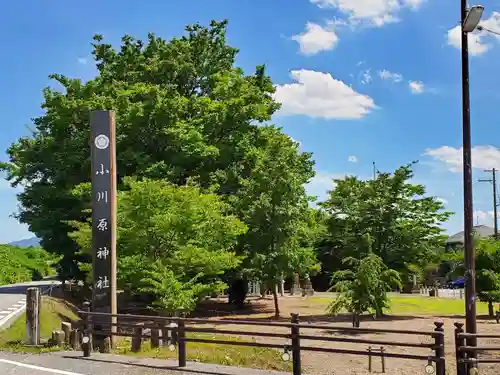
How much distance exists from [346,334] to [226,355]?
41.4 ft

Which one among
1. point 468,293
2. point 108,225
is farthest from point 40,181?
point 468,293

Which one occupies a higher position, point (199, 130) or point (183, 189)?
point (199, 130)

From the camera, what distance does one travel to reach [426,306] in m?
40.1

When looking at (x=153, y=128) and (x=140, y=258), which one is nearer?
(x=140, y=258)

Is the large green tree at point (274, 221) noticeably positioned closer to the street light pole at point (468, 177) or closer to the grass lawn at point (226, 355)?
the grass lawn at point (226, 355)

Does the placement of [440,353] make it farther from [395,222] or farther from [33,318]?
[395,222]

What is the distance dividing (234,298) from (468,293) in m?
28.0

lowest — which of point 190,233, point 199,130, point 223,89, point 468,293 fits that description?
point 468,293

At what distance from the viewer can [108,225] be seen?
15.4 meters

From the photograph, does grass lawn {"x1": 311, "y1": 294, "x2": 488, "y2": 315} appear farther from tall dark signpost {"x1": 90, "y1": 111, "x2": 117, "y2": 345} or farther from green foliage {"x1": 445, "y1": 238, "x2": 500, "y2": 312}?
tall dark signpost {"x1": 90, "y1": 111, "x2": 117, "y2": 345}

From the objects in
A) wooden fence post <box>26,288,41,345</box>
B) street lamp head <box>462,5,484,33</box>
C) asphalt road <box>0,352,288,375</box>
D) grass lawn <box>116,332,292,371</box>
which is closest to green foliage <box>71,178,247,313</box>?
grass lawn <box>116,332,292,371</box>

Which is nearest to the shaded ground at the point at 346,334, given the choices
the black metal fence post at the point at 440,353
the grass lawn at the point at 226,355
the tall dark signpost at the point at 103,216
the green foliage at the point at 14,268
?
the grass lawn at the point at 226,355

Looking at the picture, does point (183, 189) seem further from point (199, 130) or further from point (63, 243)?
point (63, 243)

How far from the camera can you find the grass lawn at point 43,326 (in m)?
14.5
